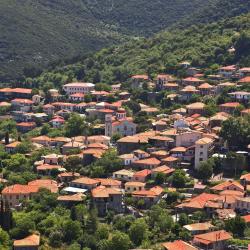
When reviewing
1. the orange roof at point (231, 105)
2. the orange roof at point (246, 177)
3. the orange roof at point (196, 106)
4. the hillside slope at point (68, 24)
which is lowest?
the orange roof at point (246, 177)

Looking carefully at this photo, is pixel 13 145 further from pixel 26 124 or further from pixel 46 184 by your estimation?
pixel 46 184

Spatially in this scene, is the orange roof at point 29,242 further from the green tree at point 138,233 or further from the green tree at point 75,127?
the green tree at point 75,127

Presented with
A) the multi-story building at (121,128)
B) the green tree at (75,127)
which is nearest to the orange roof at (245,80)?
the multi-story building at (121,128)

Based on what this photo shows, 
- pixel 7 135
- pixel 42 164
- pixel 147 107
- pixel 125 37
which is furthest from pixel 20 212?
pixel 125 37

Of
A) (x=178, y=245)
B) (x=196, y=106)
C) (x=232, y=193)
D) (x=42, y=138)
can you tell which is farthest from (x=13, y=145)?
(x=178, y=245)

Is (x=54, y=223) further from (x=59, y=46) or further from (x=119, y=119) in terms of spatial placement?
(x=59, y=46)

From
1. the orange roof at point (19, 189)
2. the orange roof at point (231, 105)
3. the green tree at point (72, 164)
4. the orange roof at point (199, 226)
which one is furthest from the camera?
the orange roof at point (231, 105)
